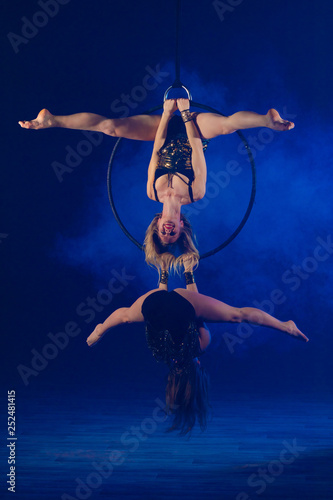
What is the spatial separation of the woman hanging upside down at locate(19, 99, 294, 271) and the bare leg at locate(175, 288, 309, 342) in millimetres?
251

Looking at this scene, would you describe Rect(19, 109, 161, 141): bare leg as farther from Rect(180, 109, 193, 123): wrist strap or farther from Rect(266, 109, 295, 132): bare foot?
Rect(266, 109, 295, 132): bare foot

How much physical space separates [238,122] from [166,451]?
233 cm

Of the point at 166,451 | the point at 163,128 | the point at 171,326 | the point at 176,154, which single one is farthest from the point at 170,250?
the point at 166,451

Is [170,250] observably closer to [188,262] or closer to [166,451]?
[188,262]

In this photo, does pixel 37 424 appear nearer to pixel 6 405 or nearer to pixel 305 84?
pixel 6 405

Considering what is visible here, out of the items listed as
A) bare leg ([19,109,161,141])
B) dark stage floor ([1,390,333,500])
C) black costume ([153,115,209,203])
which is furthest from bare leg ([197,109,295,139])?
dark stage floor ([1,390,333,500])

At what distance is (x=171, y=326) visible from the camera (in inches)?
166

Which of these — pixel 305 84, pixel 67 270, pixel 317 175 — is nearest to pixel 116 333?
pixel 67 270

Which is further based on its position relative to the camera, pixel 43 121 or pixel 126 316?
pixel 126 316

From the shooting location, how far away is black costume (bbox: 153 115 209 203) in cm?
433

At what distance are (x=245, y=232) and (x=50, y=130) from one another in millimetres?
2175

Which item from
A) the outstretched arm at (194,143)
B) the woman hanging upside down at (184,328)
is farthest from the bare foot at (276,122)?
the woman hanging upside down at (184,328)

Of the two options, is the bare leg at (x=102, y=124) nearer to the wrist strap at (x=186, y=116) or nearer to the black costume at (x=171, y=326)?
the wrist strap at (x=186, y=116)

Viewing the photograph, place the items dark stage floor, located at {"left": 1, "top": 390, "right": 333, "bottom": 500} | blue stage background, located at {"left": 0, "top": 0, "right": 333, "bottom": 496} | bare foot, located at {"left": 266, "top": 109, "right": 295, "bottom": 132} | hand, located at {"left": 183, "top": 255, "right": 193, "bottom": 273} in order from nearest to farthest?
bare foot, located at {"left": 266, "top": 109, "right": 295, "bottom": 132} → dark stage floor, located at {"left": 1, "top": 390, "right": 333, "bottom": 500} → hand, located at {"left": 183, "top": 255, "right": 193, "bottom": 273} → blue stage background, located at {"left": 0, "top": 0, "right": 333, "bottom": 496}
